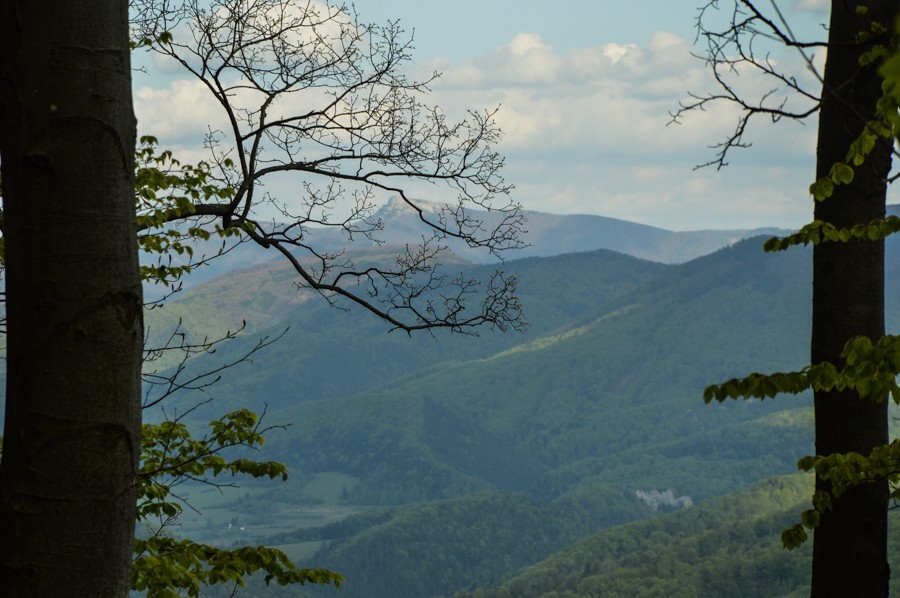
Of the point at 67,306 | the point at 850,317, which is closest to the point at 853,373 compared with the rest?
the point at 850,317

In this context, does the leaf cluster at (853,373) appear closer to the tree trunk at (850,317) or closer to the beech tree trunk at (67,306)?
the tree trunk at (850,317)

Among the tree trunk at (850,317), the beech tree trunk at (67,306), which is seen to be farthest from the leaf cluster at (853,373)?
the beech tree trunk at (67,306)

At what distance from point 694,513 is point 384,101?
563ft

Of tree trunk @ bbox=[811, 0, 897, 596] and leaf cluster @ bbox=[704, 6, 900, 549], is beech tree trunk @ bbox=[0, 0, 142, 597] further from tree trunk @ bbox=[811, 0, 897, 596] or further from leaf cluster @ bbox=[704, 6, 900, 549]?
tree trunk @ bbox=[811, 0, 897, 596]

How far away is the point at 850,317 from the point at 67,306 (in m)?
4.86

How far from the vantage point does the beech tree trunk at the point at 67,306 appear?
9.12ft

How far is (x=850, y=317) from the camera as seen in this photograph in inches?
241

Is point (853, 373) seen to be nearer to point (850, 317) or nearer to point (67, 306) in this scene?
point (850, 317)

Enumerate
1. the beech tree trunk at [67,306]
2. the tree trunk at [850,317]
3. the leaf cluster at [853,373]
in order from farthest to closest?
the tree trunk at [850,317], the leaf cluster at [853,373], the beech tree trunk at [67,306]

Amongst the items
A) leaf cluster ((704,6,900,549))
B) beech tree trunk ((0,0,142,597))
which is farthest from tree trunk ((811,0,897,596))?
beech tree trunk ((0,0,142,597))

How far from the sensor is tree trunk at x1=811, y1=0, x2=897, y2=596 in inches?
238

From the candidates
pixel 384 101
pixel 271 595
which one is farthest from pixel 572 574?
pixel 384 101

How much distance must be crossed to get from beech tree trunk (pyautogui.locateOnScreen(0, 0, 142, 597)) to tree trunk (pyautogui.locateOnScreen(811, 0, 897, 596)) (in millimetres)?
4478

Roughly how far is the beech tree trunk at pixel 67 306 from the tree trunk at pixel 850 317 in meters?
4.48
